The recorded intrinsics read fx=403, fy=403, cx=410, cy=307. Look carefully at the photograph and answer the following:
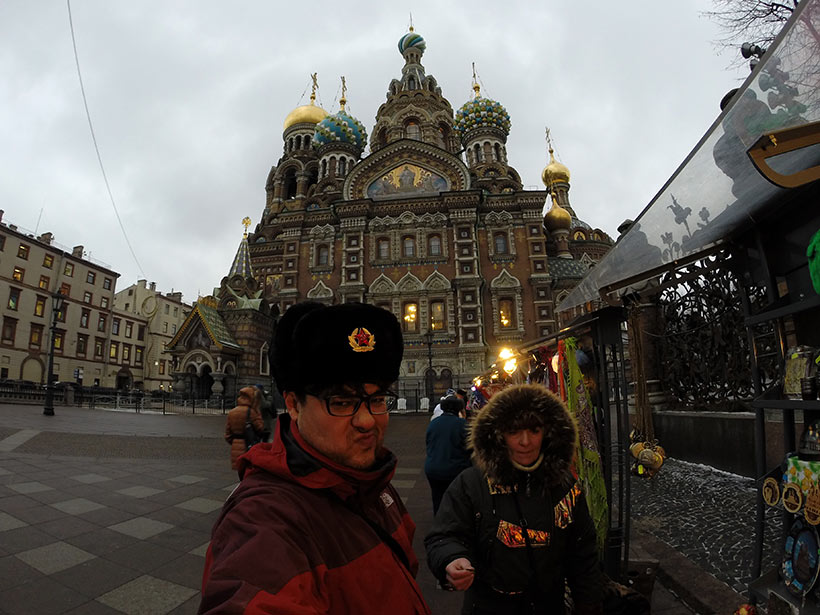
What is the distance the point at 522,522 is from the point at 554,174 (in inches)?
1878

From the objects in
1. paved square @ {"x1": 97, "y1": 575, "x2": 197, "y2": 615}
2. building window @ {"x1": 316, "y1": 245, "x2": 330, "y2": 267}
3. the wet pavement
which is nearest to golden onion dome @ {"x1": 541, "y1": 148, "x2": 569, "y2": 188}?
building window @ {"x1": 316, "y1": 245, "x2": 330, "y2": 267}

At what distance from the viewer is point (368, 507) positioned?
59.0 inches

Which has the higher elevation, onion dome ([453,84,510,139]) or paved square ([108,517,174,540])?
onion dome ([453,84,510,139])

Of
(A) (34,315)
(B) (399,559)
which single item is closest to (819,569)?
(B) (399,559)

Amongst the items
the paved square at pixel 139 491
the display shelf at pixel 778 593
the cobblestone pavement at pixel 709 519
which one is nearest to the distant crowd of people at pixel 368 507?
the display shelf at pixel 778 593

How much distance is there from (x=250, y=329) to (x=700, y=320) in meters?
27.3

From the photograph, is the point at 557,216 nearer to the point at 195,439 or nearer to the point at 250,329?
the point at 250,329

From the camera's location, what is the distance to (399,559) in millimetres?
1400

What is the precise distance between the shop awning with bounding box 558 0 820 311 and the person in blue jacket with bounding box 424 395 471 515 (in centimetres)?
222

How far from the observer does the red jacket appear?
96cm

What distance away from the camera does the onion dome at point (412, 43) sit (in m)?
44.9

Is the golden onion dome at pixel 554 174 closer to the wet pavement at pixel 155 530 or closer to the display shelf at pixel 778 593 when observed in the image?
the wet pavement at pixel 155 530

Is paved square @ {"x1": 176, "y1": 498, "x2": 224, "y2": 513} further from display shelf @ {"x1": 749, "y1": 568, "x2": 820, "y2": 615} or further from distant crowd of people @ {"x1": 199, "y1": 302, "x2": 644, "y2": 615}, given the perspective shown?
display shelf @ {"x1": 749, "y1": 568, "x2": 820, "y2": 615}

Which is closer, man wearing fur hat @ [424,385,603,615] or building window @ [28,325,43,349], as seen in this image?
man wearing fur hat @ [424,385,603,615]
